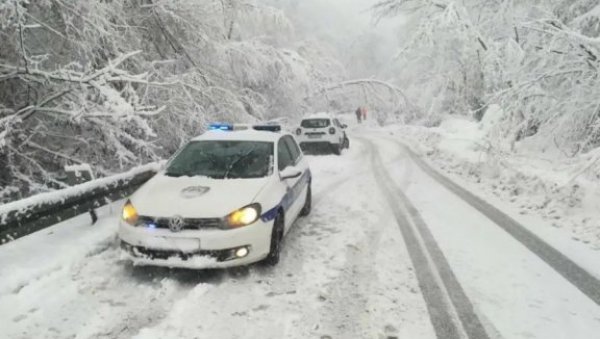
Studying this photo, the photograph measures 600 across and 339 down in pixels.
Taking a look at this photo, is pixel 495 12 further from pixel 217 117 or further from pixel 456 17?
pixel 217 117

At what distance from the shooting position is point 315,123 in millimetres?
20531

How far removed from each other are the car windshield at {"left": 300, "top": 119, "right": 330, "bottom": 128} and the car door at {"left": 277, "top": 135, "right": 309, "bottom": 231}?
1128cm

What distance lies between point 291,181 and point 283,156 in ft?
1.63

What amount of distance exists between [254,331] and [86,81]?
5235 mm

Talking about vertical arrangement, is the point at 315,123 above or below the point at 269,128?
below

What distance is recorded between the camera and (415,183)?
43.4 feet

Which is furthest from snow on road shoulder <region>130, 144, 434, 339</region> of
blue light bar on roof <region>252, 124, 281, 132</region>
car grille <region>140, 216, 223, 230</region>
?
blue light bar on roof <region>252, 124, 281, 132</region>

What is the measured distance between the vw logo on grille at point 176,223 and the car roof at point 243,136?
7.94 ft

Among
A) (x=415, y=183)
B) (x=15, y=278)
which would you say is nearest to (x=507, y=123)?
(x=415, y=183)

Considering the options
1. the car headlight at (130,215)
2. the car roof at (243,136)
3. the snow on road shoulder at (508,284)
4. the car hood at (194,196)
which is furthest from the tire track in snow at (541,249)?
the car headlight at (130,215)

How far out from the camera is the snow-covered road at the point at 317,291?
4.74 metres

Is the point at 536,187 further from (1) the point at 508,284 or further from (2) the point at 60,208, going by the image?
(2) the point at 60,208

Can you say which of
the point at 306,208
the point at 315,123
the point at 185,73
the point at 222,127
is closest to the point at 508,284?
the point at 306,208

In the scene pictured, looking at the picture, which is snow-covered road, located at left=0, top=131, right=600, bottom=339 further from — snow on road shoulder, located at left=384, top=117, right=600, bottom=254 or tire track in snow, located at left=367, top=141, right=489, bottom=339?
snow on road shoulder, located at left=384, top=117, right=600, bottom=254
